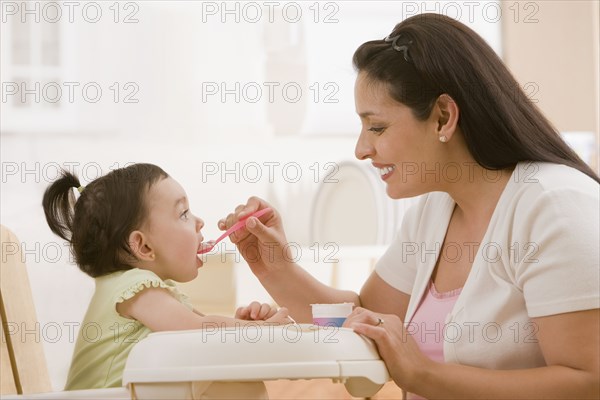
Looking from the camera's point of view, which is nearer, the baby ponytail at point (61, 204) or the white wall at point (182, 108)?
the baby ponytail at point (61, 204)

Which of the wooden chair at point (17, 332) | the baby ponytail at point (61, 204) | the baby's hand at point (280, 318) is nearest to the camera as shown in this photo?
the baby's hand at point (280, 318)

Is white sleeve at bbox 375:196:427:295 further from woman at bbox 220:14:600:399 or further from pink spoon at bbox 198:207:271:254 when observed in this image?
pink spoon at bbox 198:207:271:254

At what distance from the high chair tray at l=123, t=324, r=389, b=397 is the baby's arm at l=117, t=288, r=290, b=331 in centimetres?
27

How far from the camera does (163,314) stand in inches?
47.1

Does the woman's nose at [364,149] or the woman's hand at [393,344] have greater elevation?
the woman's nose at [364,149]

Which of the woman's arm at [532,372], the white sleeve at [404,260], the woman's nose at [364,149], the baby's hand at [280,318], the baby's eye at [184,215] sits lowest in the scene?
the woman's arm at [532,372]

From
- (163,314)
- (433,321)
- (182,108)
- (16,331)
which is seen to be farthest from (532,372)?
(182,108)

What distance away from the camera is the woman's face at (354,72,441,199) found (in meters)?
1.32

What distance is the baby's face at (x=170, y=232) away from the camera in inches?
52.4

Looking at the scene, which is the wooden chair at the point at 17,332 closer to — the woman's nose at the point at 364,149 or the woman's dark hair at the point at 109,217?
the woman's dark hair at the point at 109,217

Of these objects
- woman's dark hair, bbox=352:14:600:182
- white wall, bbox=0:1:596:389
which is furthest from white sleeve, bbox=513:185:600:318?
white wall, bbox=0:1:596:389

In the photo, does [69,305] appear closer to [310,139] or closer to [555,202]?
[310,139]

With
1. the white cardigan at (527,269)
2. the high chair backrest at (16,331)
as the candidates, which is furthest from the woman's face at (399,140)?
the high chair backrest at (16,331)

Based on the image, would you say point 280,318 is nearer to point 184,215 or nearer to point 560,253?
point 184,215
